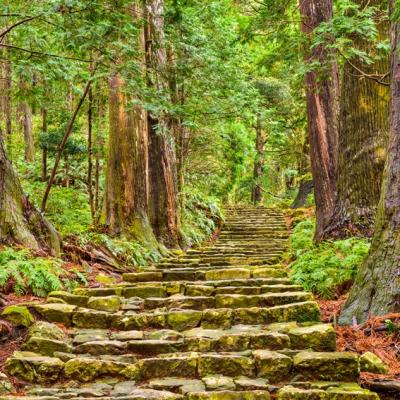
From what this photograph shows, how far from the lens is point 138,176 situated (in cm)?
1056

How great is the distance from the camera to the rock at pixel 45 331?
443 cm

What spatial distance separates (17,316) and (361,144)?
5662 millimetres

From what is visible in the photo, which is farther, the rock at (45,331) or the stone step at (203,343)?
the rock at (45,331)

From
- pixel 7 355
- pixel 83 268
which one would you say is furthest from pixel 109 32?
pixel 7 355

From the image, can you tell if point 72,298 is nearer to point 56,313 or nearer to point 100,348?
point 56,313

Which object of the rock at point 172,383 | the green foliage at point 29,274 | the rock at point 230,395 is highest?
the green foliage at point 29,274

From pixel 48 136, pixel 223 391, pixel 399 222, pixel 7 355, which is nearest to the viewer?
pixel 223 391

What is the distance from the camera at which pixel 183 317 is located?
5.05 metres

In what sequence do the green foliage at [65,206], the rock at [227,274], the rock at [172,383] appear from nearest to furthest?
the rock at [172,383] < the rock at [227,274] < the green foliage at [65,206]

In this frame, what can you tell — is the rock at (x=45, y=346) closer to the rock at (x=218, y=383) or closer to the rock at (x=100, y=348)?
the rock at (x=100, y=348)

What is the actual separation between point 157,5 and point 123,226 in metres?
5.95

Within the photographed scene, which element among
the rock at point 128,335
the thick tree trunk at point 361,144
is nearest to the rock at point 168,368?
the rock at point 128,335

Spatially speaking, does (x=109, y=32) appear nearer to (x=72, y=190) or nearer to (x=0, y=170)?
(x=0, y=170)

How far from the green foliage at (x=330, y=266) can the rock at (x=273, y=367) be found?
236 centimetres
